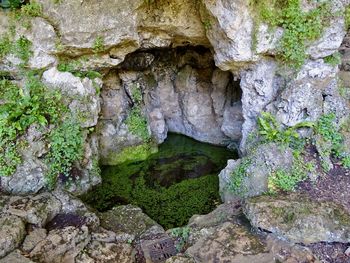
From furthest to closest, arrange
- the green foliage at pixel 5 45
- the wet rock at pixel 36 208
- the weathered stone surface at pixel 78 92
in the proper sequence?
the weathered stone surface at pixel 78 92, the green foliage at pixel 5 45, the wet rock at pixel 36 208

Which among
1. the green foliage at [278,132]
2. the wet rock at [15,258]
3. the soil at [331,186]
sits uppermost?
the green foliage at [278,132]

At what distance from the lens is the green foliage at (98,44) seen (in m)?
7.26

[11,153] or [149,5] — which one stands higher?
[149,5]

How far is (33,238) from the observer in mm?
5414

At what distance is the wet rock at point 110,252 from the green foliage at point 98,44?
4.14 meters

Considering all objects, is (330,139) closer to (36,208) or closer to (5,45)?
(36,208)

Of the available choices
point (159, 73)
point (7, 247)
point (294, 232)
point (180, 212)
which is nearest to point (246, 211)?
point (294, 232)

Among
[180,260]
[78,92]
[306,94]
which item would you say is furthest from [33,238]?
[306,94]

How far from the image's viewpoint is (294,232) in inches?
207

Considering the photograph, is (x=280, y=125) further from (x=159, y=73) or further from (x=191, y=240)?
(x=159, y=73)

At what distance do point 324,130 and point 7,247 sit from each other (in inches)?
247

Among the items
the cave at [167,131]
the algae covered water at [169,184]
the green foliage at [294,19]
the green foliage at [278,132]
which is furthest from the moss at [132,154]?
the green foliage at [294,19]

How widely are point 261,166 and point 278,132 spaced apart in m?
0.92

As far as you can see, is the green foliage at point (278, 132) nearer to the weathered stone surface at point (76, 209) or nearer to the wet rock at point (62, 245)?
the weathered stone surface at point (76, 209)
